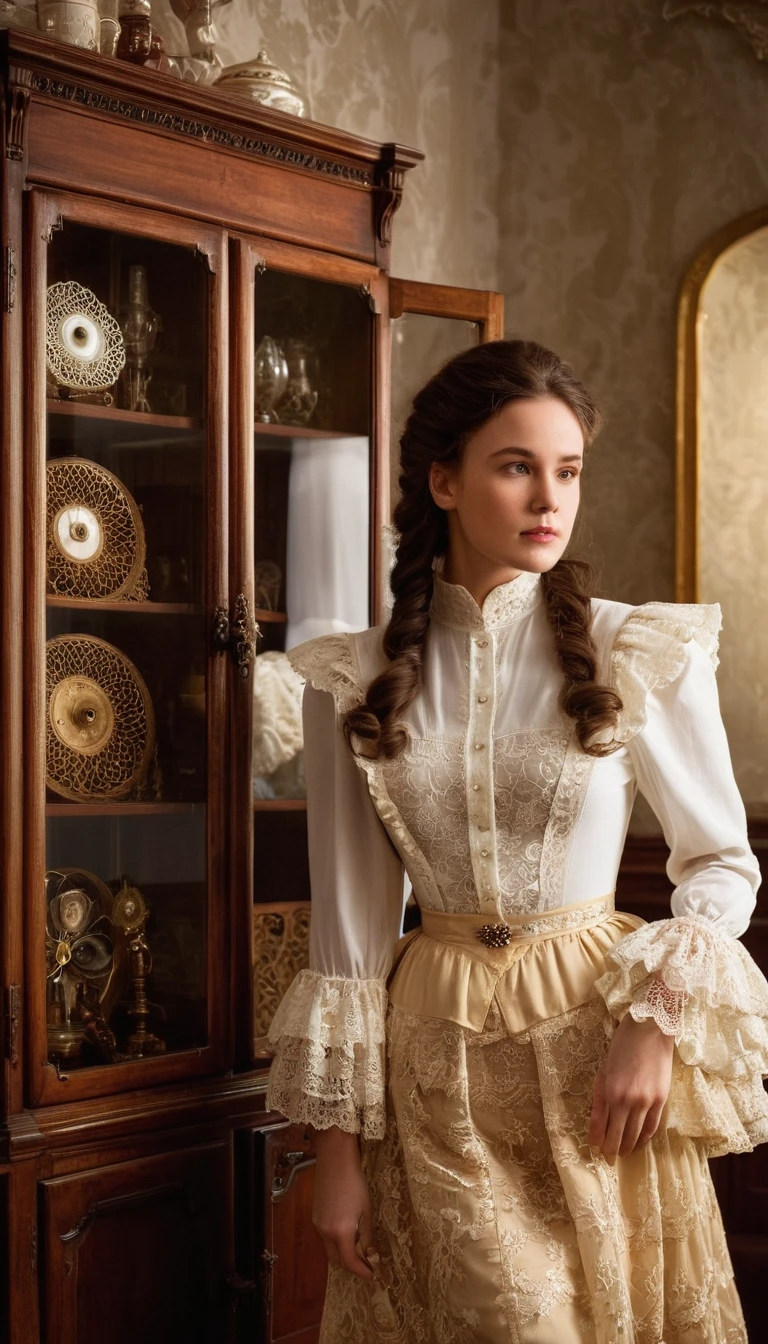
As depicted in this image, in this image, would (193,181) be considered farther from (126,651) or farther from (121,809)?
(121,809)

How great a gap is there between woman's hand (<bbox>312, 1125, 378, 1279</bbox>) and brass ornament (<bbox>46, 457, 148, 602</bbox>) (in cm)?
95

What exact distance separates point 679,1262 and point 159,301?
5.40 ft

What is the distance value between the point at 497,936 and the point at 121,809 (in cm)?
80

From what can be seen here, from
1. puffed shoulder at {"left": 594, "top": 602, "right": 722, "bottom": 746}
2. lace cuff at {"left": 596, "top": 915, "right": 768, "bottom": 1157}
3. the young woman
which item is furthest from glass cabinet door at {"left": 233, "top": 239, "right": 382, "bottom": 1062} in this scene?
lace cuff at {"left": 596, "top": 915, "right": 768, "bottom": 1157}

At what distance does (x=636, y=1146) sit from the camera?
1.68 metres

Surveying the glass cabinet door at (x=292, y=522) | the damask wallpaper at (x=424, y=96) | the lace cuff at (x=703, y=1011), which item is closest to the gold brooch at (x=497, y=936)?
the lace cuff at (x=703, y=1011)

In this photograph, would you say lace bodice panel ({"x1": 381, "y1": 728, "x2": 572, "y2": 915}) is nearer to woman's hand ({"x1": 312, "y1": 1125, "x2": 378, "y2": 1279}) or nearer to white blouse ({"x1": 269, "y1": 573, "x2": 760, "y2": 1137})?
white blouse ({"x1": 269, "y1": 573, "x2": 760, "y2": 1137})

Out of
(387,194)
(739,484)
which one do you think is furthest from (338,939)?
(739,484)

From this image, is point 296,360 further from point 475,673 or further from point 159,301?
point 475,673

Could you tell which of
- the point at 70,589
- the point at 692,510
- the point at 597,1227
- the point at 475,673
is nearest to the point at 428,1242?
the point at 597,1227

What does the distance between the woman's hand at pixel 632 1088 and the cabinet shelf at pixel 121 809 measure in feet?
3.14

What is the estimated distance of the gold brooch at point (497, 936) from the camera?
1802 millimetres

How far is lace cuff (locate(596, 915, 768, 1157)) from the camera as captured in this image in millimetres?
1647

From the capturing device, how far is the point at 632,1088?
1.65 metres
